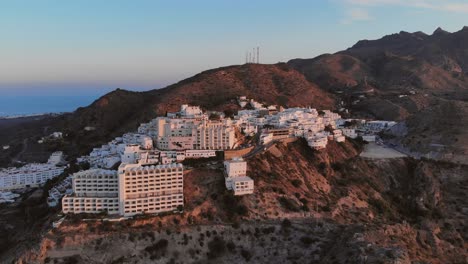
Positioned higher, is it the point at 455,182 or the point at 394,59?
the point at 394,59

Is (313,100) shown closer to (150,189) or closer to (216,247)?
(150,189)

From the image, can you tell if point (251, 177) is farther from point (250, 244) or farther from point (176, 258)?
point (176, 258)

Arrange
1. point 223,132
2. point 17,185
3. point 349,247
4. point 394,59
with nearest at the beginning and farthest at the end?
point 349,247, point 223,132, point 17,185, point 394,59

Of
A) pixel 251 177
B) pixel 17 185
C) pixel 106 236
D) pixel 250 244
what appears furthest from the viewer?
pixel 17 185

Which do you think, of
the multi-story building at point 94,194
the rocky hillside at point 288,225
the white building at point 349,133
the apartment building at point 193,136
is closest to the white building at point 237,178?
the rocky hillside at point 288,225

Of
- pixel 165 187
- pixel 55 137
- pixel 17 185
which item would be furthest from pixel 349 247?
pixel 55 137

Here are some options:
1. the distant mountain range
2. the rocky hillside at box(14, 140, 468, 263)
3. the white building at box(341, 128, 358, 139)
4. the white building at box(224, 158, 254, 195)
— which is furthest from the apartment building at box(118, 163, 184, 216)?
the white building at box(341, 128, 358, 139)
